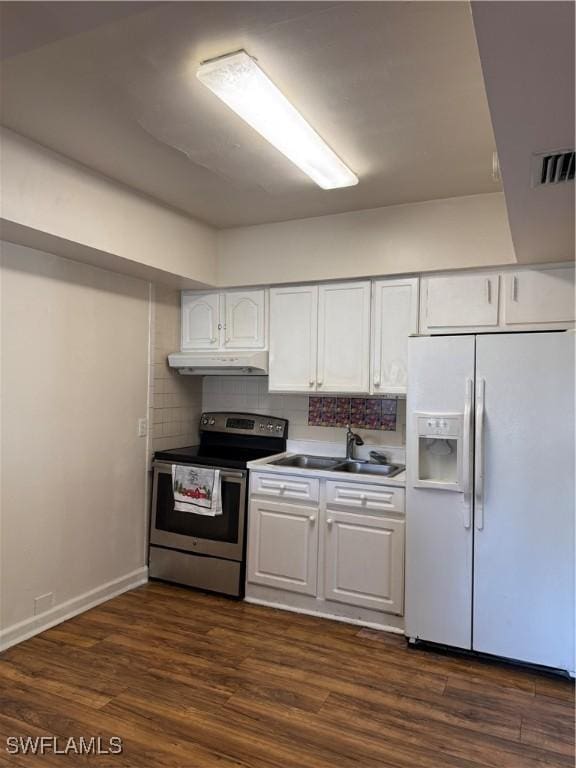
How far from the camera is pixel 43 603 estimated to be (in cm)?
302

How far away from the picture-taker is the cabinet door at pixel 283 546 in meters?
3.30

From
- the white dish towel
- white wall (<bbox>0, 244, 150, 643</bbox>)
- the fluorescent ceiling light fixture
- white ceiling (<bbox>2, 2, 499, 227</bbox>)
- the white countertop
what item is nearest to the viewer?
white ceiling (<bbox>2, 2, 499, 227</bbox>)

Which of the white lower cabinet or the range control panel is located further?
the range control panel

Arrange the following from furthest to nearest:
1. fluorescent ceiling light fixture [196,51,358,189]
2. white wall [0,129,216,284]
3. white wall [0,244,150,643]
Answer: white wall [0,244,150,643] → white wall [0,129,216,284] → fluorescent ceiling light fixture [196,51,358,189]

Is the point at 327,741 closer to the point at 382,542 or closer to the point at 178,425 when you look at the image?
the point at 382,542

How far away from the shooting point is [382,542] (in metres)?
3.09

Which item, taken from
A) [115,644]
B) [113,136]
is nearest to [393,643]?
[115,644]

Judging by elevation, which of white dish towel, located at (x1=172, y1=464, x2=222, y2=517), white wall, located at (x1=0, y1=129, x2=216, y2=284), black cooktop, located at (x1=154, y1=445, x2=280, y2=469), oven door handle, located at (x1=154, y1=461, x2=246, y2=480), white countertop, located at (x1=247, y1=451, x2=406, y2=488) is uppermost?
white wall, located at (x1=0, y1=129, x2=216, y2=284)

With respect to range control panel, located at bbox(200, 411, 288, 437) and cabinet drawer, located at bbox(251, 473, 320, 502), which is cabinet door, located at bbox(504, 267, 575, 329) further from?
range control panel, located at bbox(200, 411, 288, 437)

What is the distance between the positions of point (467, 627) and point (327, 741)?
1.03 m

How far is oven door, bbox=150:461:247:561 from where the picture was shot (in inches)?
138

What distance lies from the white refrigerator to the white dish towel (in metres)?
1.30
